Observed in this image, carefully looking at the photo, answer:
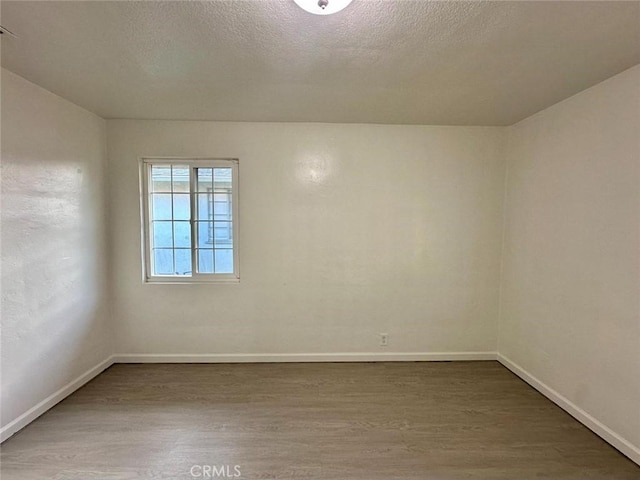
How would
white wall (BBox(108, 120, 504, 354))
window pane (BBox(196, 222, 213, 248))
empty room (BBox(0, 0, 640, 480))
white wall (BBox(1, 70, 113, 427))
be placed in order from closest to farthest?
empty room (BBox(0, 0, 640, 480)), white wall (BBox(1, 70, 113, 427)), white wall (BBox(108, 120, 504, 354)), window pane (BBox(196, 222, 213, 248))

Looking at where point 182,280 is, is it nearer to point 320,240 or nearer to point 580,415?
point 320,240

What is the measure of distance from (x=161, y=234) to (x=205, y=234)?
1.52ft

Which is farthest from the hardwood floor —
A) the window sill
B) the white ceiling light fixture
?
the white ceiling light fixture

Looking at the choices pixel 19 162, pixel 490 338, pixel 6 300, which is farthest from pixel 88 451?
pixel 490 338

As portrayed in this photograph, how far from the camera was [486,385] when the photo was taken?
9.32 feet

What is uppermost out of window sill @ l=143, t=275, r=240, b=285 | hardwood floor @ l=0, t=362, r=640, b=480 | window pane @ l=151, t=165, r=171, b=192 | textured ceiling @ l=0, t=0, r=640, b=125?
textured ceiling @ l=0, t=0, r=640, b=125

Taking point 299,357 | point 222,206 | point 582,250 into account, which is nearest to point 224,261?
point 222,206

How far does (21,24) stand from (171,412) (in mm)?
2569

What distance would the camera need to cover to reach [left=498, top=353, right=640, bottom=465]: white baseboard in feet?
6.49

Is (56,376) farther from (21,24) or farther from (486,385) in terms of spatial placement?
(486,385)

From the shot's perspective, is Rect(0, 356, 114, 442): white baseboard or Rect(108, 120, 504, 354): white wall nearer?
Rect(0, 356, 114, 442): white baseboard

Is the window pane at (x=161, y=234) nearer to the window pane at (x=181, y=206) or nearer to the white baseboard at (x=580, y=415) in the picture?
the window pane at (x=181, y=206)

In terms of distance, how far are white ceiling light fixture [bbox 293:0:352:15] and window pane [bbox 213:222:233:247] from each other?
2.21 m

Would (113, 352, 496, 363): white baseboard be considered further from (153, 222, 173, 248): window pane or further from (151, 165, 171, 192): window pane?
(151, 165, 171, 192): window pane
